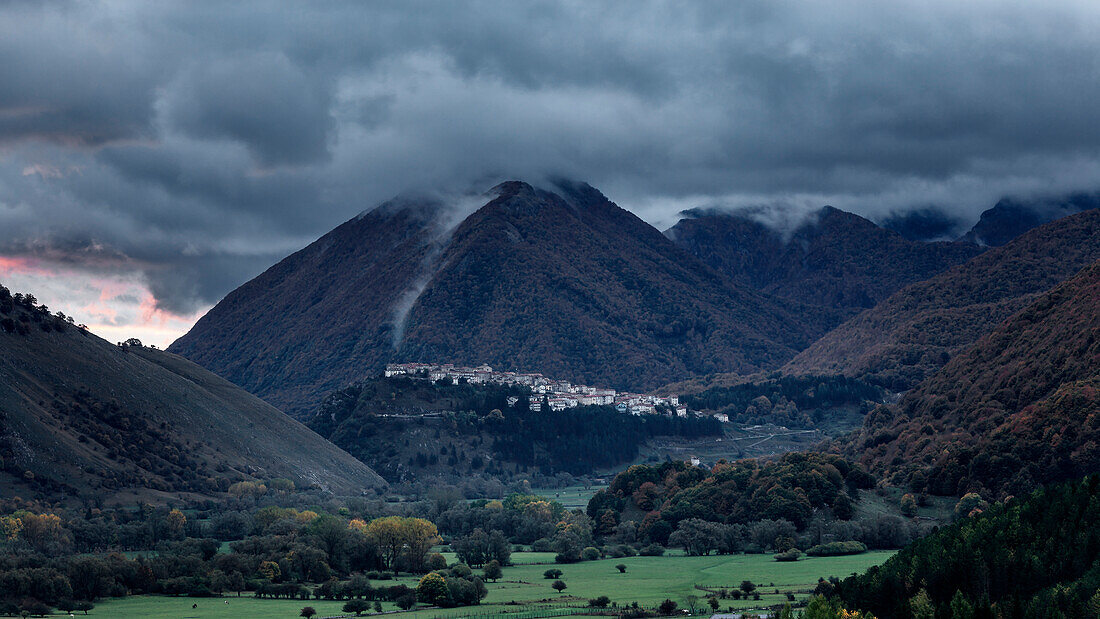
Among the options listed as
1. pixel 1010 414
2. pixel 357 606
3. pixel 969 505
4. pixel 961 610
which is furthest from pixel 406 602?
pixel 1010 414

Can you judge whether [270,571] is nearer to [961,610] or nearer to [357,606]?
[357,606]

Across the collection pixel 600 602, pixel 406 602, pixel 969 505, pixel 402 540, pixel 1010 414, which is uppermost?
pixel 1010 414

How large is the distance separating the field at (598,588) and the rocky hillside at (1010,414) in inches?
895

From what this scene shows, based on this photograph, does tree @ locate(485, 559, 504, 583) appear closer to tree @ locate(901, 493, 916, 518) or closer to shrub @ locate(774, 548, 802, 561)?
shrub @ locate(774, 548, 802, 561)

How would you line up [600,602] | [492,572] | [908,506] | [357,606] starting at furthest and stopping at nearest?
1. [908,506]
2. [492,572]
3. [357,606]
4. [600,602]

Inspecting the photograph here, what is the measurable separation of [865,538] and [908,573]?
1530 inches

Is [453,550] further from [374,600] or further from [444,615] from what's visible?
[444,615]

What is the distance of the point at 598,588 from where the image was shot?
9456 cm

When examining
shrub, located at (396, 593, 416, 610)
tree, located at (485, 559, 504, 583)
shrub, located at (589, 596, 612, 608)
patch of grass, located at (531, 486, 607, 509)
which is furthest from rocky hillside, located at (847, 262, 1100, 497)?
shrub, located at (396, 593, 416, 610)

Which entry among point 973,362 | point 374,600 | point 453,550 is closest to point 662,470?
point 453,550

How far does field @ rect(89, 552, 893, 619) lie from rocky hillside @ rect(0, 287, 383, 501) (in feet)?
185

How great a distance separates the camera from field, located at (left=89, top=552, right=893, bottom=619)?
278 ft

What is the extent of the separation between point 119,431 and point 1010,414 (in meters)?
111

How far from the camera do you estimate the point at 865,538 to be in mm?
111062
